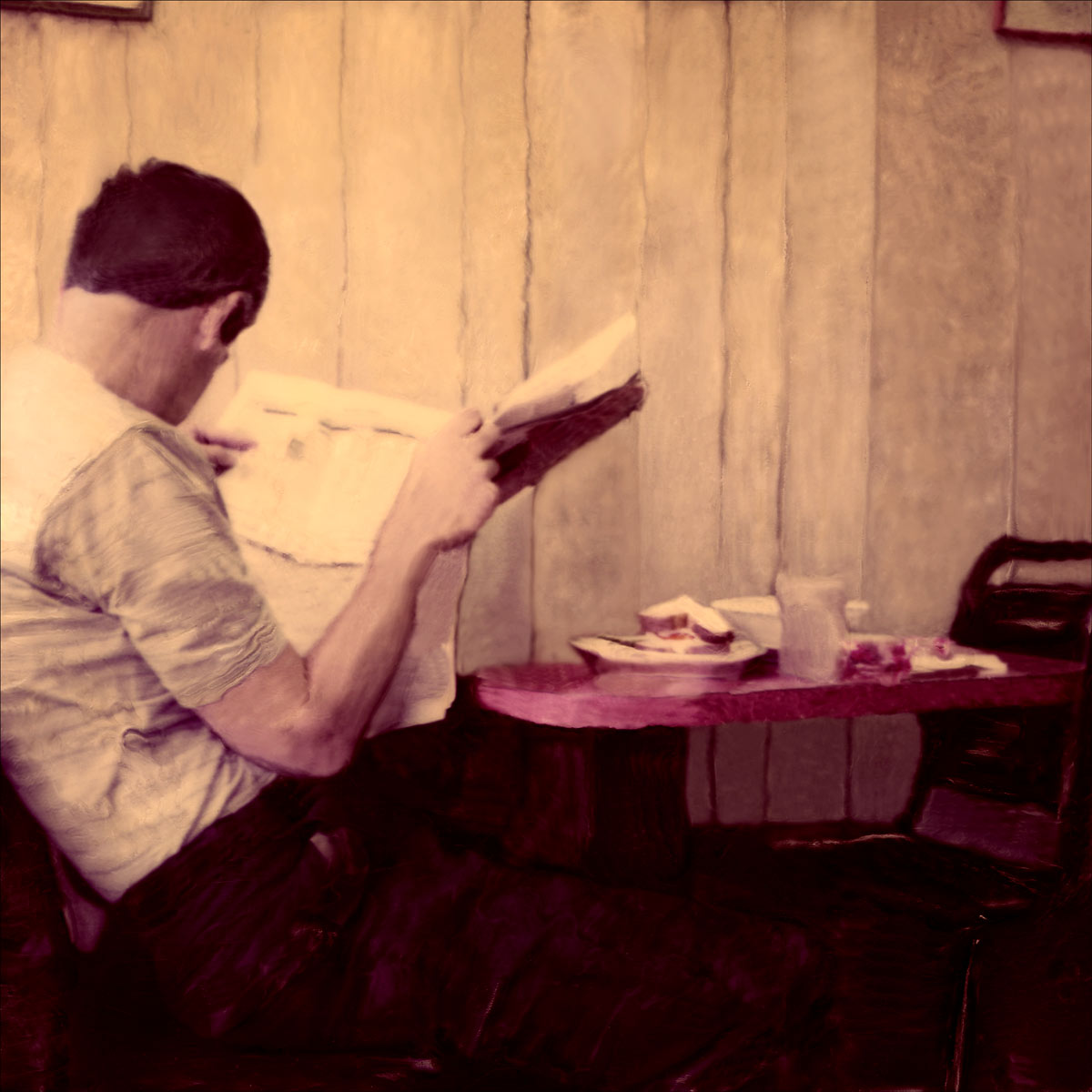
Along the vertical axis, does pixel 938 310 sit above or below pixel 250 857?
above

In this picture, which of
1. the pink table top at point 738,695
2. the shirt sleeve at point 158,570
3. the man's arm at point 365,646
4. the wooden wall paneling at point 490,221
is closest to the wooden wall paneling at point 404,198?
the wooden wall paneling at point 490,221

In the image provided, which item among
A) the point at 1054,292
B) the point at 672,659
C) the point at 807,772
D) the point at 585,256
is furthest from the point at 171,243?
the point at 1054,292

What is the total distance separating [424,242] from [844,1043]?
1.10 meters

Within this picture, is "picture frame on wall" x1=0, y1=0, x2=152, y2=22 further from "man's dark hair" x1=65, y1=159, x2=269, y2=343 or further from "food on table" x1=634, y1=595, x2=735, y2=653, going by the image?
"food on table" x1=634, y1=595, x2=735, y2=653

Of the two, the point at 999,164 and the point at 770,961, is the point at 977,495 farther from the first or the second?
the point at 770,961

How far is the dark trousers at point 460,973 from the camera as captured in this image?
0.85m

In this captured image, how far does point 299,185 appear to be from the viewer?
1356 millimetres

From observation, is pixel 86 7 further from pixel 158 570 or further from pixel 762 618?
pixel 762 618

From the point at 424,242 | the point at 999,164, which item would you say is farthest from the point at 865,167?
the point at 424,242

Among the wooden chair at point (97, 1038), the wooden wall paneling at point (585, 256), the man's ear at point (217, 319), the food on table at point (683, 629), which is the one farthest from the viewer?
the wooden wall paneling at point (585, 256)

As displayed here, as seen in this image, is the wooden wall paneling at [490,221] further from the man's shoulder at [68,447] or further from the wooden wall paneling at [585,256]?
the man's shoulder at [68,447]

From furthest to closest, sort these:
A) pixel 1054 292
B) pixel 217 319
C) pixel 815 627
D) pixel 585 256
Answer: pixel 1054 292 → pixel 585 256 → pixel 815 627 → pixel 217 319

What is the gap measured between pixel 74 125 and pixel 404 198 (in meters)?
0.42

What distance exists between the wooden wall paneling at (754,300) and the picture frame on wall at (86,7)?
811mm
